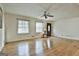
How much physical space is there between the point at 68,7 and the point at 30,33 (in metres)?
0.87

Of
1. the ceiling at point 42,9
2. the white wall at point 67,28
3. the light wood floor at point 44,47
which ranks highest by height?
the ceiling at point 42,9

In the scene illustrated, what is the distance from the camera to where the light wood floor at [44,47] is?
81.7 inches

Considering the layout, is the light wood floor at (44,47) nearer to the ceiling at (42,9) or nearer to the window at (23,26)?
the window at (23,26)

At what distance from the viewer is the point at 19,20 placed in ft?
7.30

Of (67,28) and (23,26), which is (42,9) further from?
(67,28)

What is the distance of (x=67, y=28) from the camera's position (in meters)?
2.27

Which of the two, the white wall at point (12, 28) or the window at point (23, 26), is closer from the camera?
the white wall at point (12, 28)

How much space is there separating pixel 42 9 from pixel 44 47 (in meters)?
0.70

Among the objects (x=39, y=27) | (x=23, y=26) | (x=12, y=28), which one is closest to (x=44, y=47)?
(x=39, y=27)

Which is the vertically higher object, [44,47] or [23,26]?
[23,26]

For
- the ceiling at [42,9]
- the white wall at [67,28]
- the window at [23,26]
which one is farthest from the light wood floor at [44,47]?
the ceiling at [42,9]

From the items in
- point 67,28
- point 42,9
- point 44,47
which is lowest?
point 44,47

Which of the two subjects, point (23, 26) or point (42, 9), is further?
point (23, 26)

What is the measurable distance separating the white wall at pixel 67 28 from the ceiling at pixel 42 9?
11cm
